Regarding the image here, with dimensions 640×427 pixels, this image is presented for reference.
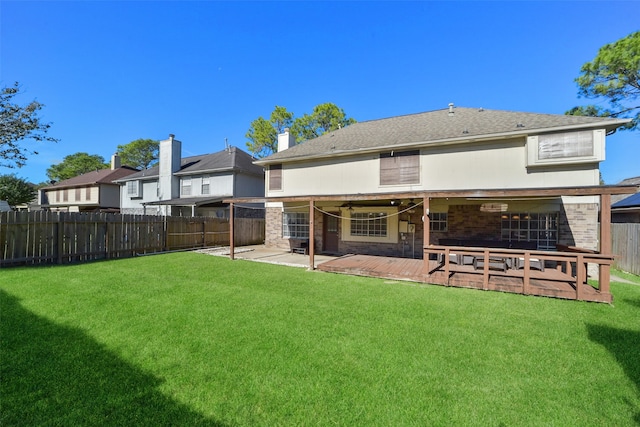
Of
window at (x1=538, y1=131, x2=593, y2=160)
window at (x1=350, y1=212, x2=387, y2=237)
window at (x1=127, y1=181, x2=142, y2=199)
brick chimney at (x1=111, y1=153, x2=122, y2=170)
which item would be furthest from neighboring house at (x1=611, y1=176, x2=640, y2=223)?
brick chimney at (x1=111, y1=153, x2=122, y2=170)

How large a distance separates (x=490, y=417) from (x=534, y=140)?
10208 millimetres

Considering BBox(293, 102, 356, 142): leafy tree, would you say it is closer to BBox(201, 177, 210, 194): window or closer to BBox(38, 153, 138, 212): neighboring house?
BBox(201, 177, 210, 194): window

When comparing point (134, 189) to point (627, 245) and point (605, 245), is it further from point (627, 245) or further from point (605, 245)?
point (627, 245)

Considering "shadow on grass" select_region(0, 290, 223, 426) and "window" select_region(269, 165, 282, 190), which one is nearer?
"shadow on grass" select_region(0, 290, 223, 426)

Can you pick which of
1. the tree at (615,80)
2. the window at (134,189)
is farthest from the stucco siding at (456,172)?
the window at (134,189)

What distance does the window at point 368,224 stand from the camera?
12.6 meters

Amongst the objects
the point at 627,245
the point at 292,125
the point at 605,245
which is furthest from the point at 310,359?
the point at 292,125

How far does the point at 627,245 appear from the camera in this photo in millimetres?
10156

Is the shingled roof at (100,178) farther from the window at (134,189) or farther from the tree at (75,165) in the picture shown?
the tree at (75,165)

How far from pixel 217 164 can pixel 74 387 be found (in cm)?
2002

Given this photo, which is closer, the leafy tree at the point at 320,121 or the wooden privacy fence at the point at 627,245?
the wooden privacy fence at the point at 627,245

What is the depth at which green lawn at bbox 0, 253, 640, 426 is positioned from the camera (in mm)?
2502

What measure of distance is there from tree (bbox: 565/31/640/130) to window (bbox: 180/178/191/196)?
84.4ft

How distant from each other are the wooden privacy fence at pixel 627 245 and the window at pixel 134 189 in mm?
30116
